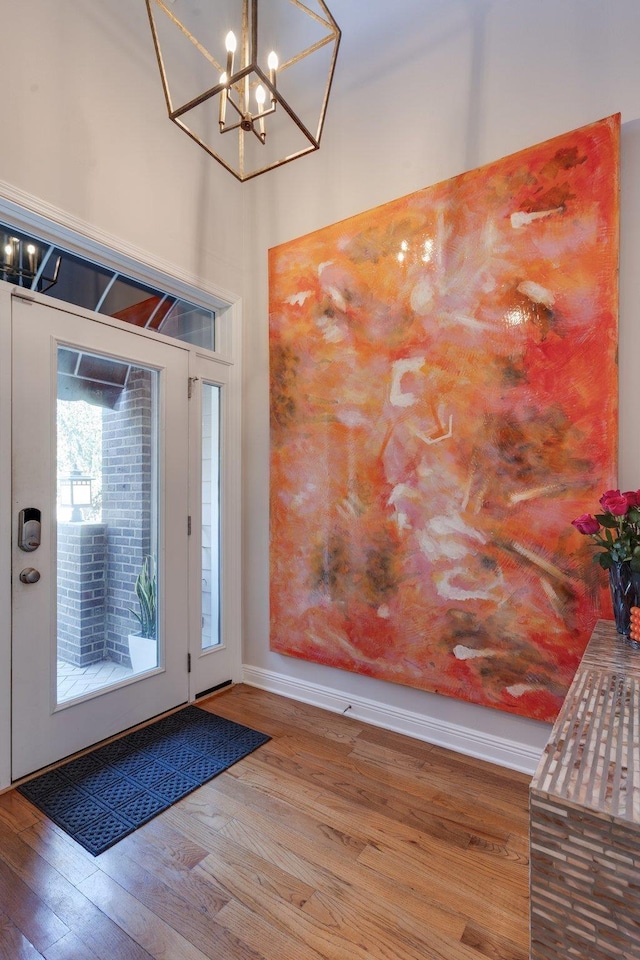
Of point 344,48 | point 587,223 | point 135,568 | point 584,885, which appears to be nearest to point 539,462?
point 587,223

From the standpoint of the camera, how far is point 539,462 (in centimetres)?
197

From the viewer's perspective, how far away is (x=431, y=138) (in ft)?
7.45

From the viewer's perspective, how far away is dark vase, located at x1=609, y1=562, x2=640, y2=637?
1607mm

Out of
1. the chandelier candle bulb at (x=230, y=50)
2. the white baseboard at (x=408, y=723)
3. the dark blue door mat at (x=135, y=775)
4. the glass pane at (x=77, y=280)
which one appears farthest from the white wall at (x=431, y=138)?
the chandelier candle bulb at (x=230, y=50)

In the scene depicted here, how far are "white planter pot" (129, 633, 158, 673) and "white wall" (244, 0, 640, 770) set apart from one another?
642 millimetres

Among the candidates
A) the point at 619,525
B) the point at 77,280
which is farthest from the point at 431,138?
the point at 619,525

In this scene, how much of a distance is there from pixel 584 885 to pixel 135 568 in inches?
84.5

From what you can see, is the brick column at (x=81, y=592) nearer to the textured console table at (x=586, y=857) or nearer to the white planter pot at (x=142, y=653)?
the white planter pot at (x=142, y=653)

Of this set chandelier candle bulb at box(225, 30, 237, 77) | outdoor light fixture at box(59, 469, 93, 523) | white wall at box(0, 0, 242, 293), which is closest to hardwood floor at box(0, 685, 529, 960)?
outdoor light fixture at box(59, 469, 93, 523)

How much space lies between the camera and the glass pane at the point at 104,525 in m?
2.12

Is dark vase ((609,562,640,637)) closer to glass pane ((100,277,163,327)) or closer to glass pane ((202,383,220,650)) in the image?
glass pane ((202,383,220,650))

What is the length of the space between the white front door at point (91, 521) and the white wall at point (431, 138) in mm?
514

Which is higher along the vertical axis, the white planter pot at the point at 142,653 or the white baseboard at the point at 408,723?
the white planter pot at the point at 142,653

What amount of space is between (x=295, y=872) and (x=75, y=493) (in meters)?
1.72
